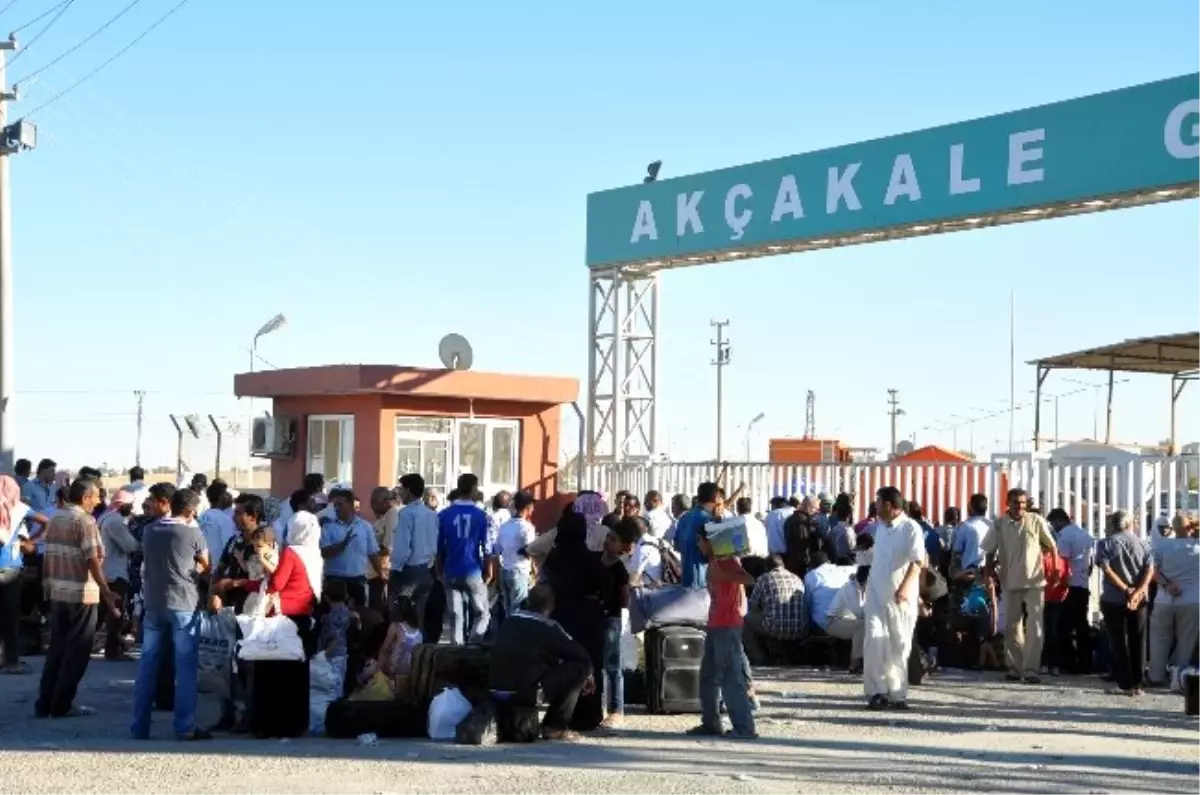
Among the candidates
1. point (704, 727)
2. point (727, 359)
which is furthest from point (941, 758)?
point (727, 359)

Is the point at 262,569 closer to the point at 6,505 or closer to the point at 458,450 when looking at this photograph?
the point at 6,505

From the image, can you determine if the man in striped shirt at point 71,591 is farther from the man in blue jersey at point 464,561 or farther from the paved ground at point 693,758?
the man in blue jersey at point 464,561

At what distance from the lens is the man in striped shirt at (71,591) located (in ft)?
40.0

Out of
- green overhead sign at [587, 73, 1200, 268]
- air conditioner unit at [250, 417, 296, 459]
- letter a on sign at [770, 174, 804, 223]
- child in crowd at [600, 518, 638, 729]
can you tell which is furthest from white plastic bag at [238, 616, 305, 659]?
air conditioner unit at [250, 417, 296, 459]

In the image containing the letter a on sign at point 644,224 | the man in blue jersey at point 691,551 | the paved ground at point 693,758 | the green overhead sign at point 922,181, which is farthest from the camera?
the letter a on sign at point 644,224

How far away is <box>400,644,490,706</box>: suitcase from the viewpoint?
1173 cm

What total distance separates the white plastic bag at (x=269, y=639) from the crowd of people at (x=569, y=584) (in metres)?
0.20

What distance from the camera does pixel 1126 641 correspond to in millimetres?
14922

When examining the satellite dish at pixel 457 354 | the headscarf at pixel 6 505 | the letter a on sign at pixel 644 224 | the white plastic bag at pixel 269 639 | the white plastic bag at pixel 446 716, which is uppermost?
the letter a on sign at pixel 644 224

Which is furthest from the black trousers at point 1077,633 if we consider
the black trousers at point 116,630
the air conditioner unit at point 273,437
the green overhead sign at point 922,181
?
the air conditioner unit at point 273,437

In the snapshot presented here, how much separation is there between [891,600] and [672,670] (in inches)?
72.0

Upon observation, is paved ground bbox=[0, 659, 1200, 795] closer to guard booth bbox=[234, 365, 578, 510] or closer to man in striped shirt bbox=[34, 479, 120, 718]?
man in striped shirt bbox=[34, 479, 120, 718]

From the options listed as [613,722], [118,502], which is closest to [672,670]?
[613,722]

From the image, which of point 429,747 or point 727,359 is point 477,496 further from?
point 727,359
